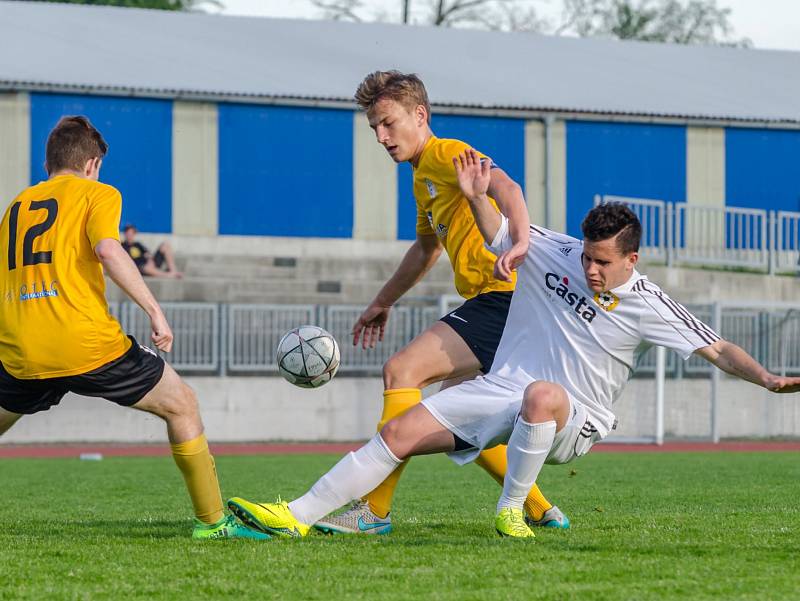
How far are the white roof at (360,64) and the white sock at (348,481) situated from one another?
20324 millimetres

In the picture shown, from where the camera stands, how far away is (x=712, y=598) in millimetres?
4648

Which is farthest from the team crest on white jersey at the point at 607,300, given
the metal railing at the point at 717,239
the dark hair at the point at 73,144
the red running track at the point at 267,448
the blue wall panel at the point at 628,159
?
the blue wall panel at the point at 628,159

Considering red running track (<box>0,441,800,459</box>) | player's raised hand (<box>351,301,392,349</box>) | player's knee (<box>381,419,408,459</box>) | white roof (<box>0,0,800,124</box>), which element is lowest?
red running track (<box>0,441,800,459</box>)

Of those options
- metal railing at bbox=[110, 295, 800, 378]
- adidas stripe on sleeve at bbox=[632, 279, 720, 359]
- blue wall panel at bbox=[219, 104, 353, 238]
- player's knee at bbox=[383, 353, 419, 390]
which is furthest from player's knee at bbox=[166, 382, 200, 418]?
blue wall panel at bbox=[219, 104, 353, 238]

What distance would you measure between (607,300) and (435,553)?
142 centimetres

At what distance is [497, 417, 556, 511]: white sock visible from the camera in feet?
20.1

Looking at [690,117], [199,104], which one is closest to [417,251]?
[199,104]

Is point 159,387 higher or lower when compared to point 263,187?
lower

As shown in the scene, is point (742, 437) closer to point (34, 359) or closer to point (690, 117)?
point (690, 117)

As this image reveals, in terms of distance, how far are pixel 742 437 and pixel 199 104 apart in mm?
12455

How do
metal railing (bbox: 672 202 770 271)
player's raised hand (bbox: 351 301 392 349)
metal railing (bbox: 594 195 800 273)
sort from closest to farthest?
1. player's raised hand (bbox: 351 301 392 349)
2. metal railing (bbox: 594 195 800 273)
3. metal railing (bbox: 672 202 770 271)

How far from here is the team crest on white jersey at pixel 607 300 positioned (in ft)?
20.5

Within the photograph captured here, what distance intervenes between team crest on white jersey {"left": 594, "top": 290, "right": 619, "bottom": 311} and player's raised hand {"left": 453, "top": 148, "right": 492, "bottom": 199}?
72 centimetres

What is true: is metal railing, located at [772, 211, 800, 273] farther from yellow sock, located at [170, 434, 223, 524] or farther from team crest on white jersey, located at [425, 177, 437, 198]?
yellow sock, located at [170, 434, 223, 524]
